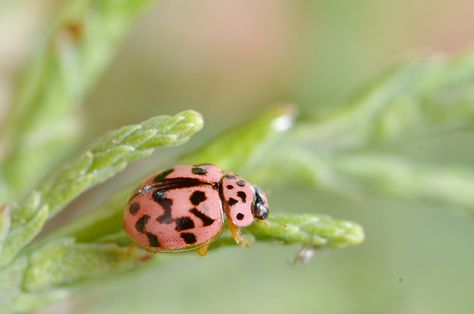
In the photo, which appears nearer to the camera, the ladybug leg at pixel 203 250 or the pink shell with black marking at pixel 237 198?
the ladybug leg at pixel 203 250

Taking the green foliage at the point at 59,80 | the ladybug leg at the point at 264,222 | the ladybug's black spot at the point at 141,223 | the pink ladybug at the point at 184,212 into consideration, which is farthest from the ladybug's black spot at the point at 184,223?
the green foliage at the point at 59,80

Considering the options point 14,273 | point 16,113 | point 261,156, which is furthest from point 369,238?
point 14,273

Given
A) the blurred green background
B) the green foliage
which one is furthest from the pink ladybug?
the blurred green background

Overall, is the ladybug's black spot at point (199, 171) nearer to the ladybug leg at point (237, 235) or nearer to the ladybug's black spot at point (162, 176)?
the ladybug's black spot at point (162, 176)

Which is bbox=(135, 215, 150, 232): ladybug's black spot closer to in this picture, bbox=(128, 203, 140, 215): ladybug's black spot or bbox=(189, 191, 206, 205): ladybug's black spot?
bbox=(128, 203, 140, 215): ladybug's black spot

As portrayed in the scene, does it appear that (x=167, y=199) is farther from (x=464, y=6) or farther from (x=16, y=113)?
(x=464, y=6)
